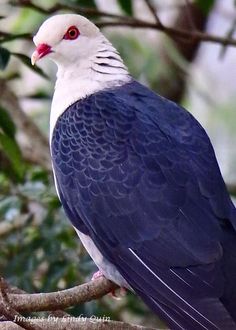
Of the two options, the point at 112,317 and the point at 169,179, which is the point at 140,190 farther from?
the point at 112,317

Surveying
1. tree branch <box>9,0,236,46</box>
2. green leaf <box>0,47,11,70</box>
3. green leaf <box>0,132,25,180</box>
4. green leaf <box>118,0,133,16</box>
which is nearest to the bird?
green leaf <box>0,47,11,70</box>

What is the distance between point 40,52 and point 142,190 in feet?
1.97

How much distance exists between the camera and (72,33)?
10.8 ft

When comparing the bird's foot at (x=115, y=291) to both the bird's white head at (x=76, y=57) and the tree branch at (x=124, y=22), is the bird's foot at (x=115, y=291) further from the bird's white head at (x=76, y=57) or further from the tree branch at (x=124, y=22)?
the tree branch at (x=124, y=22)

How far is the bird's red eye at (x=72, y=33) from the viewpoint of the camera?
3.26 metres

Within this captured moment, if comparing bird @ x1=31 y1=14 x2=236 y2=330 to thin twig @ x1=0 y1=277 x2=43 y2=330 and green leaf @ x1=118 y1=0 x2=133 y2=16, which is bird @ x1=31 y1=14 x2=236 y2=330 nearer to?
thin twig @ x1=0 y1=277 x2=43 y2=330

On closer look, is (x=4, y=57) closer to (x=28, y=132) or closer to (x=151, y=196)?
(x=151, y=196)

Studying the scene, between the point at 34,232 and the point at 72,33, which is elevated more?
the point at 72,33

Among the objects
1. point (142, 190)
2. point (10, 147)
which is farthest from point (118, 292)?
point (10, 147)

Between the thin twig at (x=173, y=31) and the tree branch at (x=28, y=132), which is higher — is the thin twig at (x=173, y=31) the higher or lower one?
the higher one

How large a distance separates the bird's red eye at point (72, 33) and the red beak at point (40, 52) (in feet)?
0.24

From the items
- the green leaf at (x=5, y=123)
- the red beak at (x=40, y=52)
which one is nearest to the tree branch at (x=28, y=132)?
the green leaf at (x=5, y=123)

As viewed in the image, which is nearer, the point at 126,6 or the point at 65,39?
the point at 65,39

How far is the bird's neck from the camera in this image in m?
3.21
